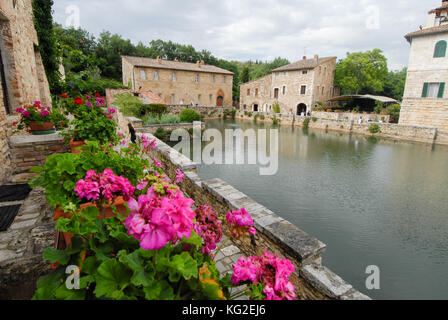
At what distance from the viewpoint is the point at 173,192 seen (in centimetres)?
120

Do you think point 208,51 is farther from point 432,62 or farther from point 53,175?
point 53,175

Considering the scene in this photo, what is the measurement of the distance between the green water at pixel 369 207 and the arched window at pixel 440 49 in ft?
31.6

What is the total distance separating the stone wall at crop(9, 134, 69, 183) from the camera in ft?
14.9

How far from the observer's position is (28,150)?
4.68m

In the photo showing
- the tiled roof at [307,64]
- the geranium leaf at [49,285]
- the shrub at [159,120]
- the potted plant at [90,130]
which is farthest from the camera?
the tiled roof at [307,64]

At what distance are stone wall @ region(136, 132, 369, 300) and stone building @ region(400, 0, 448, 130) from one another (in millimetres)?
22226

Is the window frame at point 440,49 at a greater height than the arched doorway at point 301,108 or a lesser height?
greater

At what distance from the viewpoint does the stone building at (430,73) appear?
17859 millimetres

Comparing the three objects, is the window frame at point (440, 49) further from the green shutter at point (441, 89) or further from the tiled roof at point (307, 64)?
the tiled roof at point (307, 64)

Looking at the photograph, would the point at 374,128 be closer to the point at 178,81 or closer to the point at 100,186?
the point at 100,186

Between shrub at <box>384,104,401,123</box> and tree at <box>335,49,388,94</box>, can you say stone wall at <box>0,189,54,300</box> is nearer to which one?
shrub at <box>384,104,401,123</box>

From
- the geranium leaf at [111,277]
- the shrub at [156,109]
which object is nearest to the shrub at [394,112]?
the shrub at [156,109]

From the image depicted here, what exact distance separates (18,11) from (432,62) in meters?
25.3
